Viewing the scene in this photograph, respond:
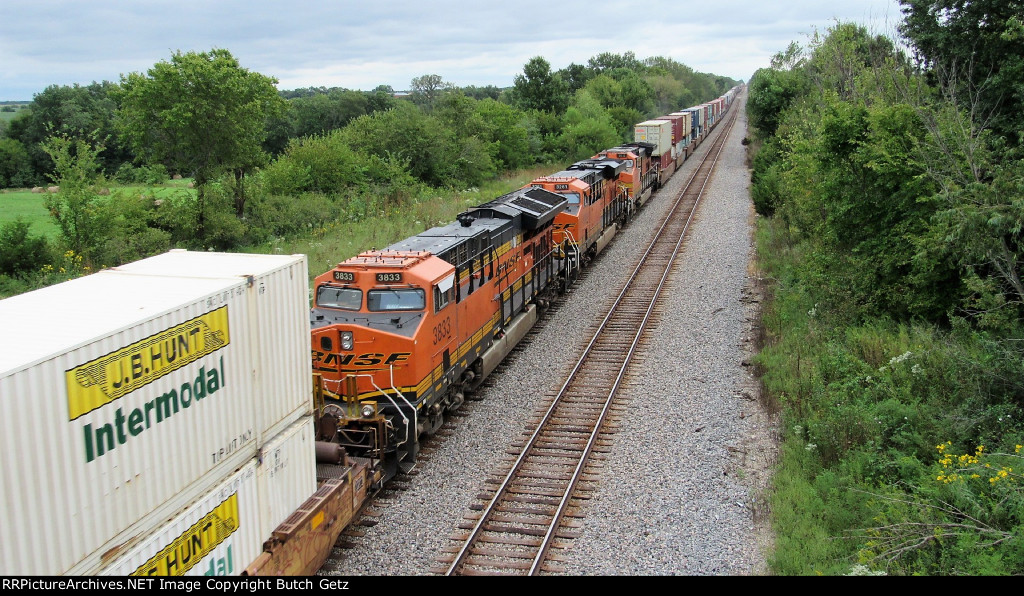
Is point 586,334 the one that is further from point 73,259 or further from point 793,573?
point 73,259

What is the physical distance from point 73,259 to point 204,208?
8076mm

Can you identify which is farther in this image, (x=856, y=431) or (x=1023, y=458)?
(x=856, y=431)

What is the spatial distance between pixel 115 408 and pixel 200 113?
28.1m

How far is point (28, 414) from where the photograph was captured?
Result: 18.3ft

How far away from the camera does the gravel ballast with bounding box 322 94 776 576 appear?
34.5 feet

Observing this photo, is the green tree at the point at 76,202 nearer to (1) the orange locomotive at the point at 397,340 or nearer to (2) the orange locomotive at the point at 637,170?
(1) the orange locomotive at the point at 397,340

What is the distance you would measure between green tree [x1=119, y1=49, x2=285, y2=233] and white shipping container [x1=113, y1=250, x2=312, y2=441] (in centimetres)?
2400

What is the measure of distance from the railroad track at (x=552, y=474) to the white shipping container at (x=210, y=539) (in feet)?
9.67

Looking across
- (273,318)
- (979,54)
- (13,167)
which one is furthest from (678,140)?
(273,318)

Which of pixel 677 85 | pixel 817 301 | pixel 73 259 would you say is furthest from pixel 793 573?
pixel 677 85

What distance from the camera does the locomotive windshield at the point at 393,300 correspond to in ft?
41.9

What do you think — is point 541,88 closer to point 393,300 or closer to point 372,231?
point 372,231

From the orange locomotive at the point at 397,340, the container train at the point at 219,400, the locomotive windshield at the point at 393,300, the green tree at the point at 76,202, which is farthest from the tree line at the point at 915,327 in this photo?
the green tree at the point at 76,202

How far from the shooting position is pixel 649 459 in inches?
527
